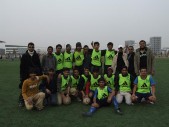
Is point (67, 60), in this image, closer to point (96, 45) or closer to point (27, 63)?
point (96, 45)

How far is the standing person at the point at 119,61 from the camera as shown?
7078 mm

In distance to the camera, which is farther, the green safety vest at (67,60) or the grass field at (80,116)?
the green safety vest at (67,60)

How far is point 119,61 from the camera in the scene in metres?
7.10

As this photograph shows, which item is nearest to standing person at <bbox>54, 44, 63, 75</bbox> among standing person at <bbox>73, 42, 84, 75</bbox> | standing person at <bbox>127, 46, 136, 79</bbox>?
standing person at <bbox>73, 42, 84, 75</bbox>

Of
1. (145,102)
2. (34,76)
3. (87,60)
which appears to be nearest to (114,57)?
(87,60)

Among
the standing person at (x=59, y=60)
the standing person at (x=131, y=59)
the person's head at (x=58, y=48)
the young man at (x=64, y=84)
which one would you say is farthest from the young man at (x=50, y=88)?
the standing person at (x=131, y=59)

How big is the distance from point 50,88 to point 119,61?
2183 mm

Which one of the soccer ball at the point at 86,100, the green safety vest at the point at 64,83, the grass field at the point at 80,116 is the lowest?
the grass field at the point at 80,116

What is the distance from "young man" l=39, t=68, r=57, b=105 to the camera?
6352 mm

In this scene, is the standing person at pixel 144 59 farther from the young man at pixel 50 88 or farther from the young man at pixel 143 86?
the young man at pixel 50 88

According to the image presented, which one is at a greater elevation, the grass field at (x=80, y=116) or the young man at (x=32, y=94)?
the young man at (x=32, y=94)

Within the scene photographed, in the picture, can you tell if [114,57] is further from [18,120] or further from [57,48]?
[18,120]

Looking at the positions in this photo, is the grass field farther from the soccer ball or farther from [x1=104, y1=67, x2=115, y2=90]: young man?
[x1=104, y1=67, x2=115, y2=90]: young man

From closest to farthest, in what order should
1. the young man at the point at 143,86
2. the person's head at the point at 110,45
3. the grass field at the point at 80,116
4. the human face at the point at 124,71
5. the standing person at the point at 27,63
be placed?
1. the grass field at the point at 80,116
2. the standing person at the point at 27,63
3. the young man at the point at 143,86
4. the human face at the point at 124,71
5. the person's head at the point at 110,45
